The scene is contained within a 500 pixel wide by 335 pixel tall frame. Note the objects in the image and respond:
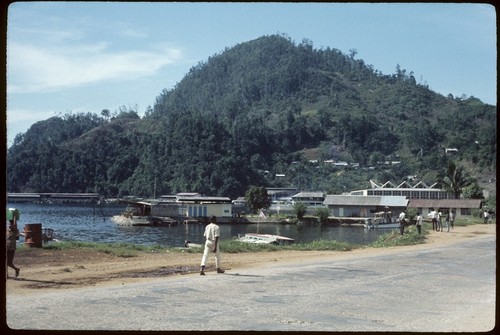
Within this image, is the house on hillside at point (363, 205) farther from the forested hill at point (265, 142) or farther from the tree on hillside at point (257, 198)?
the forested hill at point (265, 142)

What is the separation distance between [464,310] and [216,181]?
87131 millimetres

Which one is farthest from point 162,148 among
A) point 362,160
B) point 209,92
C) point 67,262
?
point 67,262

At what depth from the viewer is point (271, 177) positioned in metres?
106

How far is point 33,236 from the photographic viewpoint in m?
13.8

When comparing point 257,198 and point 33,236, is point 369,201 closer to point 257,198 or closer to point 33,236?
point 257,198

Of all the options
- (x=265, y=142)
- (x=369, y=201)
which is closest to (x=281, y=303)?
(x=369, y=201)

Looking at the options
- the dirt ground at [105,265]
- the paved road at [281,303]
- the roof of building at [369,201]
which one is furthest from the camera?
the roof of building at [369,201]

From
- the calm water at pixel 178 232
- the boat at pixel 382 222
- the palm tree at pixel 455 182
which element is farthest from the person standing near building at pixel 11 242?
the boat at pixel 382 222

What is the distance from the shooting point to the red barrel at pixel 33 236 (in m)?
13.6

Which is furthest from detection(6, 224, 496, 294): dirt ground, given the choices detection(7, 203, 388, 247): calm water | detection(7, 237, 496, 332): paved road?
detection(7, 203, 388, 247): calm water

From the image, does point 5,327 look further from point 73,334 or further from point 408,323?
point 408,323

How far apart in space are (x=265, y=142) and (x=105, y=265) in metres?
107

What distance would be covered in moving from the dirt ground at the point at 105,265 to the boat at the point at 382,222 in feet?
130

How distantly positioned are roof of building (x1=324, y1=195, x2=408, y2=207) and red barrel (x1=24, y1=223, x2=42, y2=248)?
50.3 metres
